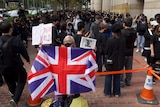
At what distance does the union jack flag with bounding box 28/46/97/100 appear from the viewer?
3.62 meters

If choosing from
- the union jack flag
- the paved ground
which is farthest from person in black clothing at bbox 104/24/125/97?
the union jack flag

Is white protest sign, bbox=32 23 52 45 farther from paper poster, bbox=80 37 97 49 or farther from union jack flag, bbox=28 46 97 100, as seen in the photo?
paper poster, bbox=80 37 97 49

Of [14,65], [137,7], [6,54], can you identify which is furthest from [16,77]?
[137,7]

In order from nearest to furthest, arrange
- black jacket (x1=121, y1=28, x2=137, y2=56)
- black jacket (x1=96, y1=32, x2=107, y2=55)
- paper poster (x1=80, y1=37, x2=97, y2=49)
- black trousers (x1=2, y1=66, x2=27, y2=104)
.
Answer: paper poster (x1=80, y1=37, x2=97, y2=49) → black trousers (x1=2, y1=66, x2=27, y2=104) → black jacket (x1=121, y1=28, x2=137, y2=56) → black jacket (x1=96, y1=32, x2=107, y2=55)

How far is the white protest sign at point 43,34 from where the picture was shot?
357 centimetres

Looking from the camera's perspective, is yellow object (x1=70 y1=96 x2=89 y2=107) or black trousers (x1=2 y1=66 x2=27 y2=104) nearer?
yellow object (x1=70 y1=96 x2=89 y2=107)

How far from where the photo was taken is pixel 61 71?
11.9 feet

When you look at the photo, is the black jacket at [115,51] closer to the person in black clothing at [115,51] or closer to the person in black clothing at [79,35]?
the person in black clothing at [115,51]

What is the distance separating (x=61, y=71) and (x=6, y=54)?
141 centimetres

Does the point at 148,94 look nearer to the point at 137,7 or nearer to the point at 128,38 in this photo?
the point at 128,38

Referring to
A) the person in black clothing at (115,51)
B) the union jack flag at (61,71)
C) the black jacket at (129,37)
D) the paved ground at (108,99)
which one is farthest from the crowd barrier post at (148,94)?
the union jack flag at (61,71)

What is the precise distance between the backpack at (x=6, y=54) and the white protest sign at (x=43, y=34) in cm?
83

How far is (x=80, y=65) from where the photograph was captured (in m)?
3.65

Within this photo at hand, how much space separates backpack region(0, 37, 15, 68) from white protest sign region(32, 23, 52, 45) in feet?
2.71
